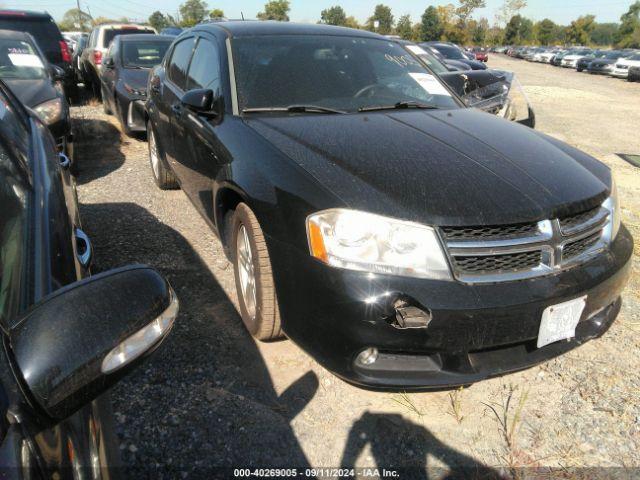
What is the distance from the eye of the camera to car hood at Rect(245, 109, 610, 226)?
1.93 meters

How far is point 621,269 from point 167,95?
3.45 m

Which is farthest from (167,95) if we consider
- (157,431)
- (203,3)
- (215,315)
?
(203,3)

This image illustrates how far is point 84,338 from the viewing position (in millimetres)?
902

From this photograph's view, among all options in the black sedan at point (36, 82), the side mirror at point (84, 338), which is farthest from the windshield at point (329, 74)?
the black sedan at point (36, 82)

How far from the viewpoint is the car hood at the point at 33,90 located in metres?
5.11

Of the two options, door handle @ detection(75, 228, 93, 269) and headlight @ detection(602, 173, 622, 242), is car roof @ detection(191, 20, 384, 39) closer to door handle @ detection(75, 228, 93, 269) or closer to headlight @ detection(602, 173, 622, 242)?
door handle @ detection(75, 228, 93, 269)

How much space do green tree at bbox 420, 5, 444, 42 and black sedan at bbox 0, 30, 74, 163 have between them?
69350mm

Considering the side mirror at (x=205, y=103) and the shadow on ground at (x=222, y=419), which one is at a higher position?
the side mirror at (x=205, y=103)

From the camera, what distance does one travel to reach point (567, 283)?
1.98 meters

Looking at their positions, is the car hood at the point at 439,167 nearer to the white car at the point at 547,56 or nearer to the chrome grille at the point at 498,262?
the chrome grille at the point at 498,262

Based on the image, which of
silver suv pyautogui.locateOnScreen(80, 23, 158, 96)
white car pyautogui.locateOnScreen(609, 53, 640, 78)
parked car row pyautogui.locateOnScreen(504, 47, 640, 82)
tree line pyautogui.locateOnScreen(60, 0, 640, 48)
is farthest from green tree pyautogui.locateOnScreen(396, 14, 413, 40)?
silver suv pyautogui.locateOnScreen(80, 23, 158, 96)

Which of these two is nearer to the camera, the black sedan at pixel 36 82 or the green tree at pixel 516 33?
the black sedan at pixel 36 82

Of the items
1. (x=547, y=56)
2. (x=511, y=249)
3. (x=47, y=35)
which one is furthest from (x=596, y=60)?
(x=511, y=249)

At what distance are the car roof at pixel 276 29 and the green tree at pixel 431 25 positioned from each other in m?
71.0
